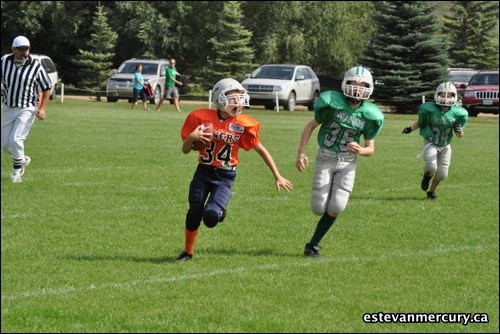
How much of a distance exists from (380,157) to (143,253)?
10.9 metres

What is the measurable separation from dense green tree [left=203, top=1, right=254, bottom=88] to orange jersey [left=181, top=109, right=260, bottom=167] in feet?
120

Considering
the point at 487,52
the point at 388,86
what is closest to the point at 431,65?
the point at 388,86

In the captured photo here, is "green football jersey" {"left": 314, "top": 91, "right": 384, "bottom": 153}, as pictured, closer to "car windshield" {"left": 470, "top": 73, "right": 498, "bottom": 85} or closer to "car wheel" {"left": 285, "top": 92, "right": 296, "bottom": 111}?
"car wheel" {"left": 285, "top": 92, "right": 296, "bottom": 111}

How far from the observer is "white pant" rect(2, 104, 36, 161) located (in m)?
13.1

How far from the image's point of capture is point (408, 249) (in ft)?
30.0

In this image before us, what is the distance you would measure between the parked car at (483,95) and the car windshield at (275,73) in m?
6.46

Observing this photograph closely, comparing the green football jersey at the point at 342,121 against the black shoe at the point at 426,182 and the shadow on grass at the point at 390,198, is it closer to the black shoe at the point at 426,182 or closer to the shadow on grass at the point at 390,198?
the shadow on grass at the point at 390,198

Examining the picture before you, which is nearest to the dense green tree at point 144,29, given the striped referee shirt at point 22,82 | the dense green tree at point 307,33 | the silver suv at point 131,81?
the dense green tree at point 307,33

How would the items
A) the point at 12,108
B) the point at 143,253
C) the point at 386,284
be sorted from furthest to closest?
the point at 12,108, the point at 143,253, the point at 386,284

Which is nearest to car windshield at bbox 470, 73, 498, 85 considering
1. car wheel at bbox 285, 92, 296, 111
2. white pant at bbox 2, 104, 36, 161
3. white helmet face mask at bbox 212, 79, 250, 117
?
car wheel at bbox 285, 92, 296, 111

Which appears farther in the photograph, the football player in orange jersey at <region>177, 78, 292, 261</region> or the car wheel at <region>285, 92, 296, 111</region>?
the car wheel at <region>285, 92, 296, 111</region>

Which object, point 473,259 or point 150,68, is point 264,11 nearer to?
point 150,68

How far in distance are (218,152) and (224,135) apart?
0.58 ft

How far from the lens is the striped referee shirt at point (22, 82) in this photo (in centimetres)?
1303
